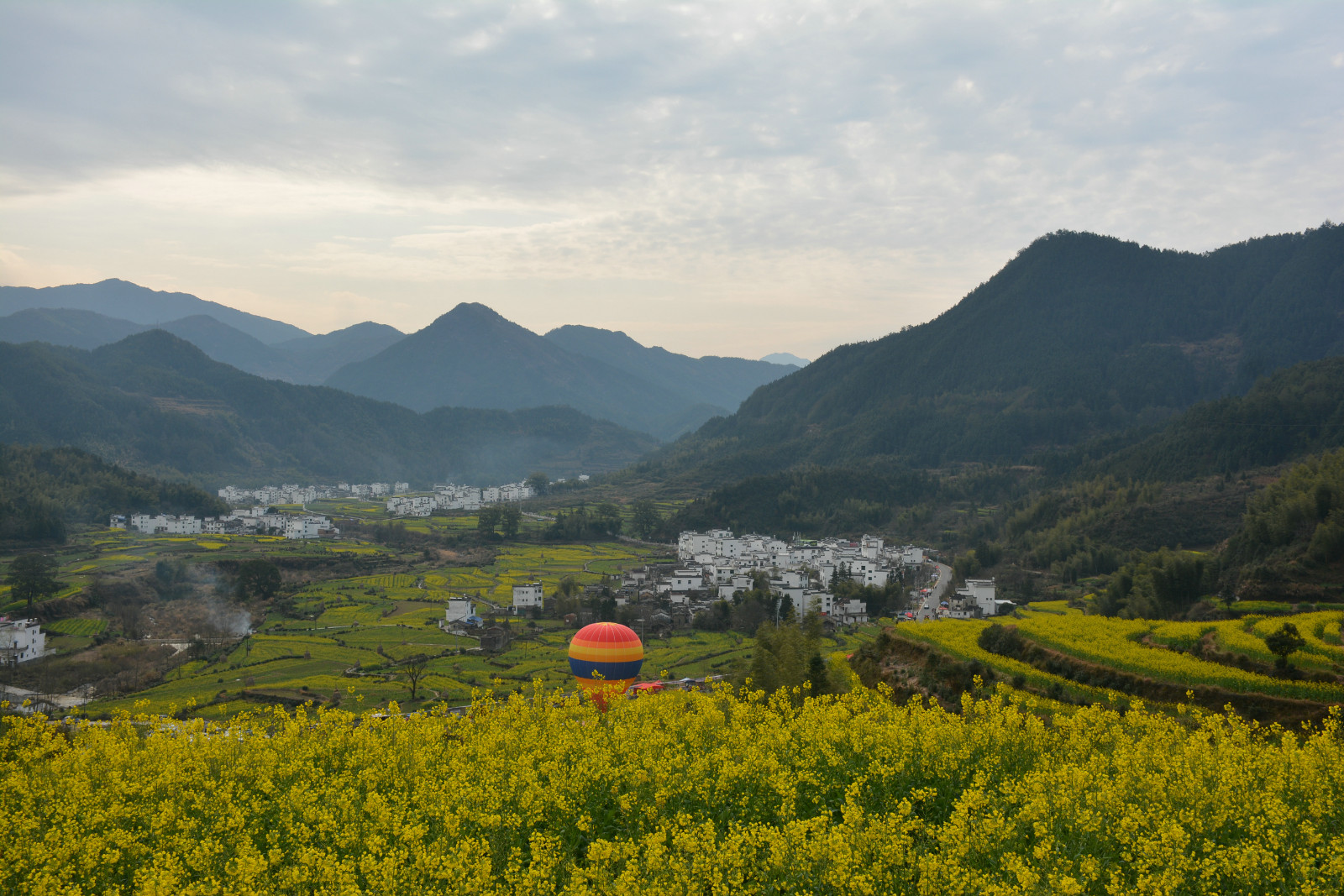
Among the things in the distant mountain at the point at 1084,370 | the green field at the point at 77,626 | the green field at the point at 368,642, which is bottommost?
the green field at the point at 368,642

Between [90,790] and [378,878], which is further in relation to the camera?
[90,790]

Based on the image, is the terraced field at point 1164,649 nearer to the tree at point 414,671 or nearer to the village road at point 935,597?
the village road at point 935,597

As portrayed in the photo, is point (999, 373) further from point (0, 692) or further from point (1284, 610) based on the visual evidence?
point (0, 692)

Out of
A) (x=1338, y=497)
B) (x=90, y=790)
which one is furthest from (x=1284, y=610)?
(x=90, y=790)

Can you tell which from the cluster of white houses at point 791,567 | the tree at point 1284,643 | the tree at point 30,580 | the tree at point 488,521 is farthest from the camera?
the tree at point 488,521

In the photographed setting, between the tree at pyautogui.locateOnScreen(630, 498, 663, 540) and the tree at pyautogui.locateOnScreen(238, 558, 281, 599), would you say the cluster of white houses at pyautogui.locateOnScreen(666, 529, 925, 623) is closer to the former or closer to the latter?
the tree at pyautogui.locateOnScreen(630, 498, 663, 540)

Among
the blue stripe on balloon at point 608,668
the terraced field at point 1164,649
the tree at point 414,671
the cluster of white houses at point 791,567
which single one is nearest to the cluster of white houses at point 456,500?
the cluster of white houses at point 791,567

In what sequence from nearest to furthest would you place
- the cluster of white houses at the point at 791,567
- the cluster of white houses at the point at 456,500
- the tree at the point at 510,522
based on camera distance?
the cluster of white houses at the point at 791,567, the tree at the point at 510,522, the cluster of white houses at the point at 456,500
